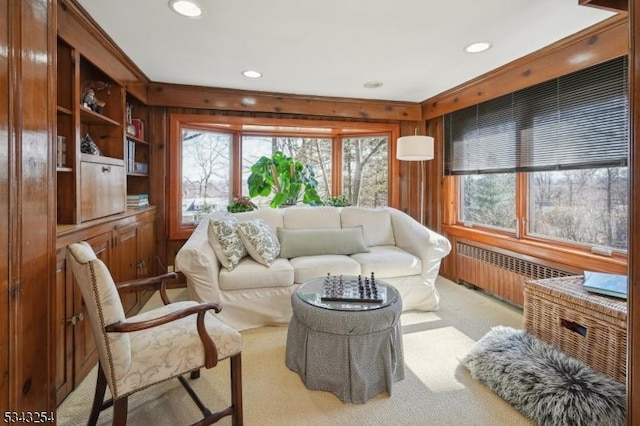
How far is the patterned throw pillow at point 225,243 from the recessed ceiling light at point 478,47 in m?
2.46

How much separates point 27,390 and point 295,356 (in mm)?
1366

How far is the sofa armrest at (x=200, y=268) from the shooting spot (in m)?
2.47

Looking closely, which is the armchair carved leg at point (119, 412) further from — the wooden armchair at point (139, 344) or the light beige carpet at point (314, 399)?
the light beige carpet at point (314, 399)

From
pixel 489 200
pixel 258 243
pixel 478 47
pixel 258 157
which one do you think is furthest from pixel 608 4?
pixel 258 157

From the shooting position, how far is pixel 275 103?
3871 millimetres

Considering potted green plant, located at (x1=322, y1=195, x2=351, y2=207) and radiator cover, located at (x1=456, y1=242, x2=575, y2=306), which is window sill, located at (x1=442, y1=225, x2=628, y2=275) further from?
potted green plant, located at (x1=322, y1=195, x2=351, y2=207)

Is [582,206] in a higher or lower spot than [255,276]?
higher

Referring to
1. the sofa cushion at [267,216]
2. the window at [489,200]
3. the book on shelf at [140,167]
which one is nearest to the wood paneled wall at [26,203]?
the sofa cushion at [267,216]

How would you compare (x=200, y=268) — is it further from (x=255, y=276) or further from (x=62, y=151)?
(x=62, y=151)

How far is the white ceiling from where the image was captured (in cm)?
201

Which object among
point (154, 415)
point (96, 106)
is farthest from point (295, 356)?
point (96, 106)

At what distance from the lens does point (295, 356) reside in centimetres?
211

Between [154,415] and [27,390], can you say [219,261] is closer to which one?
[154,415]

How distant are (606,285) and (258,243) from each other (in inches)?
96.9
